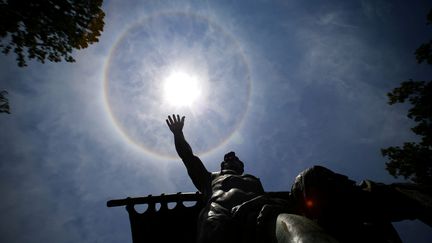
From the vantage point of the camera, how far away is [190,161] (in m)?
5.73

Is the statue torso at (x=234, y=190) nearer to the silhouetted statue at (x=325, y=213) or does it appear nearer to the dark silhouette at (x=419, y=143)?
the silhouetted statue at (x=325, y=213)

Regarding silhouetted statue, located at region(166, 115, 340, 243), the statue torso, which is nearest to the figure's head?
the statue torso

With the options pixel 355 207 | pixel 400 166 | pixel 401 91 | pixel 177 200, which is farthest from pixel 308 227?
pixel 401 91

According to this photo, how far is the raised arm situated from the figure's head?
0.53m

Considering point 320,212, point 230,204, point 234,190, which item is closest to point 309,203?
point 320,212

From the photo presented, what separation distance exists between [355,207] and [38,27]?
28.5ft

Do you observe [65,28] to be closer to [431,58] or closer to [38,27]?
[38,27]

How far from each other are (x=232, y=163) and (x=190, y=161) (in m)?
1.09

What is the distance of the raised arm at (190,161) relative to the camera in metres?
5.34

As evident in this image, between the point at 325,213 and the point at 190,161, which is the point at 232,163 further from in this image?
the point at 325,213

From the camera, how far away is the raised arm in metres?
5.34

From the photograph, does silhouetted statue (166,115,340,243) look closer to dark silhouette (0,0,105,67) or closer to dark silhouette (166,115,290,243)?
dark silhouette (166,115,290,243)

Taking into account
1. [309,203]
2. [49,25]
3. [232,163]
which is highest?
[49,25]

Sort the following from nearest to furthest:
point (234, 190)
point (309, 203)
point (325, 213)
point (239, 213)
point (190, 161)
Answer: point (325, 213) → point (309, 203) → point (239, 213) → point (234, 190) → point (190, 161)
